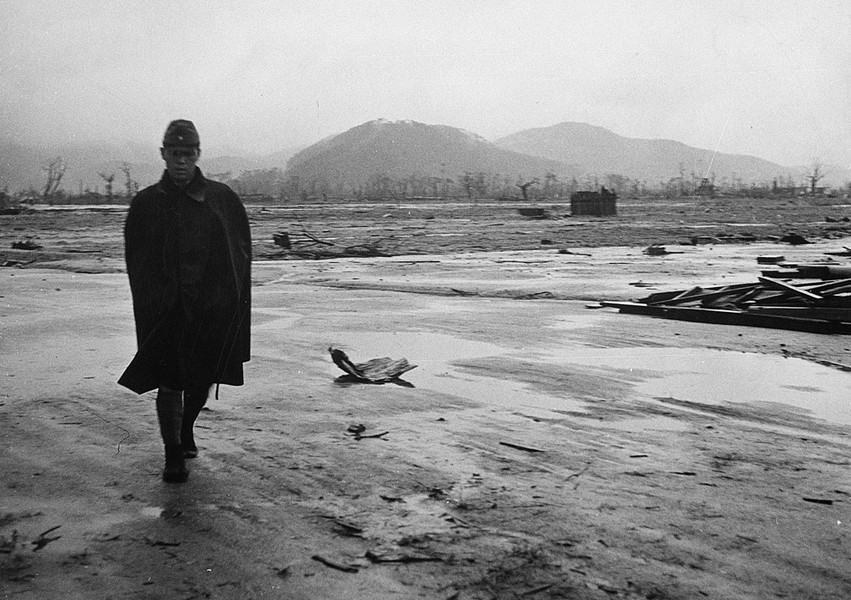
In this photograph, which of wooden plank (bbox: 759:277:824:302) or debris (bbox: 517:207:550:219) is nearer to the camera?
wooden plank (bbox: 759:277:824:302)

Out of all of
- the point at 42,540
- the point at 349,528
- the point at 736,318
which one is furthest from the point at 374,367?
the point at 736,318

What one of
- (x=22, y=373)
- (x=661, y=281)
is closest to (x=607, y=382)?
(x=22, y=373)

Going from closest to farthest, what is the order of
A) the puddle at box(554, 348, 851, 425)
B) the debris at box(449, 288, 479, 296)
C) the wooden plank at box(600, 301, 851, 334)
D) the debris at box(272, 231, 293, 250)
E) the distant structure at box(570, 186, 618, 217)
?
the puddle at box(554, 348, 851, 425) → the wooden plank at box(600, 301, 851, 334) → the debris at box(449, 288, 479, 296) → the debris at box(272, 231, 293, 250) → the distant structure at box(570, 186, 618, 217)

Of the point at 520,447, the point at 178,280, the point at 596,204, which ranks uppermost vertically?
the point at 178,280

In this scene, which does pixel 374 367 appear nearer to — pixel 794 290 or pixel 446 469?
pixel 446 469

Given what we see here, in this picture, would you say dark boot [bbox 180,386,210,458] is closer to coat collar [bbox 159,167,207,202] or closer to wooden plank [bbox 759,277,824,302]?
coat collar [bbox 159,167,207,202]

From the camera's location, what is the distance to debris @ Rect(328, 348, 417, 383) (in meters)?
6.44

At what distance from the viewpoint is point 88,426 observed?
5090mm

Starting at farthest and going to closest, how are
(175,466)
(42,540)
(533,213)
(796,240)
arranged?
(533,213) < (796,240) < (175,466) < (42,540)

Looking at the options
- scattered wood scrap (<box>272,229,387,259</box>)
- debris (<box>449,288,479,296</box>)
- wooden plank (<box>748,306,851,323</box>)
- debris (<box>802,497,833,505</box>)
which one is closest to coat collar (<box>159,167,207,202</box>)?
debris (<box>802,497,833,505</box>)

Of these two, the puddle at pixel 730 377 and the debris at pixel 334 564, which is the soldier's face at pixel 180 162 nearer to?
the debris at pixel 334 564

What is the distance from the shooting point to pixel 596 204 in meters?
48.7

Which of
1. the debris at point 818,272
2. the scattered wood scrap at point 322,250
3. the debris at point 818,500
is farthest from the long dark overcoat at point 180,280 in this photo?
the scattered wood scrap at point 322,250

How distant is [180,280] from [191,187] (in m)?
0.46
